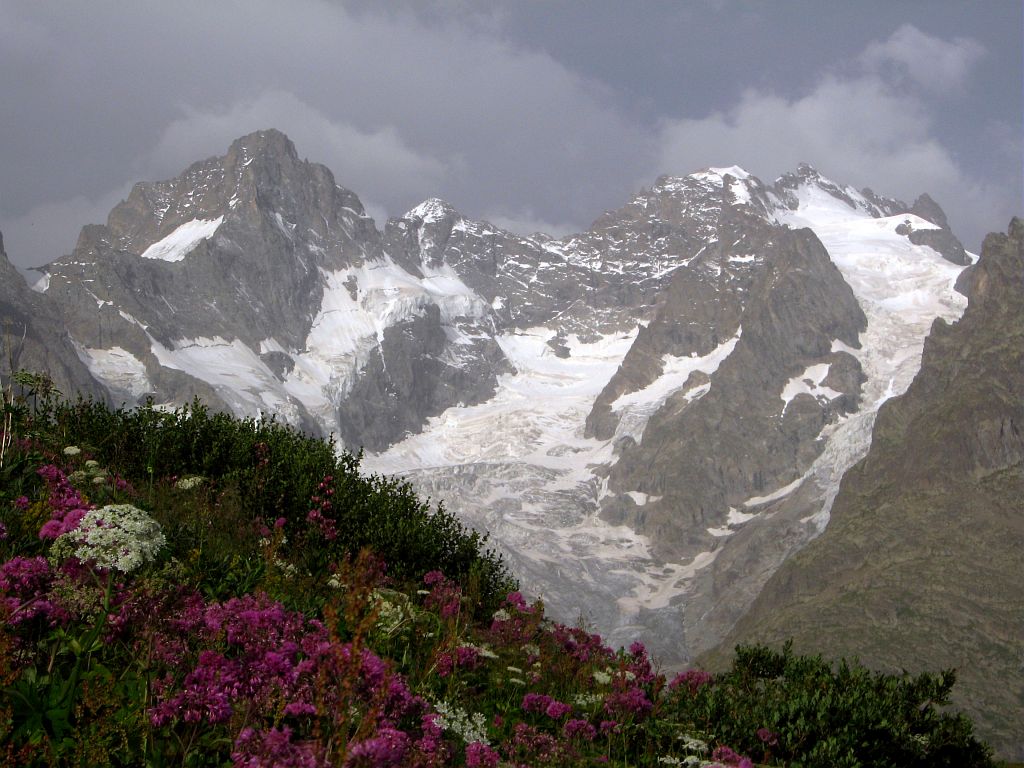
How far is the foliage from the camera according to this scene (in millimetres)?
5867

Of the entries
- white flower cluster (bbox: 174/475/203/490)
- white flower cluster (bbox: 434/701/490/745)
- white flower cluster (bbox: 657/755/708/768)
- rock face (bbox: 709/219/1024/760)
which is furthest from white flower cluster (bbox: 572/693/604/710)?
rock face (bbox: 709/219/1024/760)

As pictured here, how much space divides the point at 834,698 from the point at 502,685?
12.4ft

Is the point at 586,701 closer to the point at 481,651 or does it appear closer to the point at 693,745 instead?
the point at 481,651

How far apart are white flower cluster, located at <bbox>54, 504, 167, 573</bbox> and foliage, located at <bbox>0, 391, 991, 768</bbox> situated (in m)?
0.02

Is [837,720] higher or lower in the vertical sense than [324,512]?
lower

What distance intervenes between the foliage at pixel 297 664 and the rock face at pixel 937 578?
3649 inches

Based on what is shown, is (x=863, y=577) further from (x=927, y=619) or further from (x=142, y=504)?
(x=142, y=504)

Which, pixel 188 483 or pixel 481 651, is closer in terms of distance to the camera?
pixel 481 651

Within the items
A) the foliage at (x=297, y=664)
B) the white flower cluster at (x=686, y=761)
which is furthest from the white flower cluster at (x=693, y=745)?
the white flower cluster at (x=686, y=761)

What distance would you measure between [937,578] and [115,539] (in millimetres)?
161358

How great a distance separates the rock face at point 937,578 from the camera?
417ft

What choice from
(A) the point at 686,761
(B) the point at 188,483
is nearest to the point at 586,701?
(A) the point at 686,761

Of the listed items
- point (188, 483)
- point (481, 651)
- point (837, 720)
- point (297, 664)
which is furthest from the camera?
point (188, 483)

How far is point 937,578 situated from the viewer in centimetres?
14975
